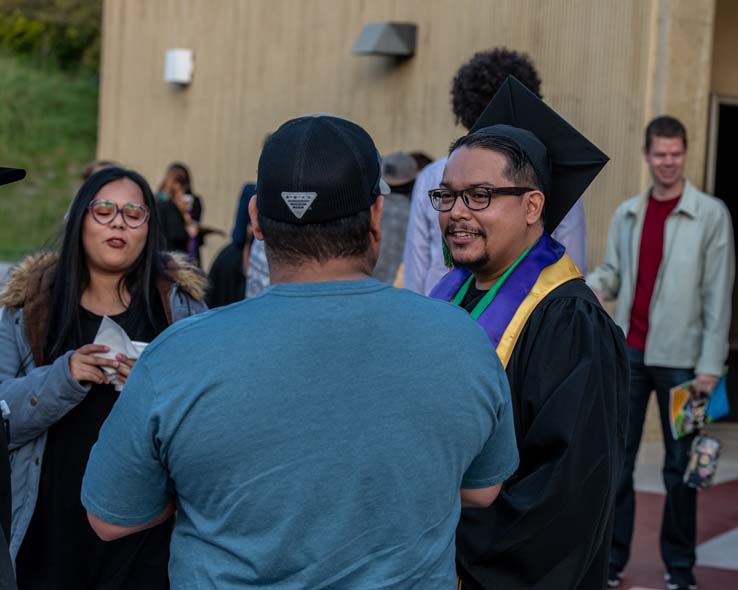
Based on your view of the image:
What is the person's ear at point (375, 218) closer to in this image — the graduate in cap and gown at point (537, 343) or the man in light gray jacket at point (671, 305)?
the graduate in cap and gown at point (537, 343)

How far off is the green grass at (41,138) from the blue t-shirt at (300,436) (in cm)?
2676

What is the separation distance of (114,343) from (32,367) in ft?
1.04

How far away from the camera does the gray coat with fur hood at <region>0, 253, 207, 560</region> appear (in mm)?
3609

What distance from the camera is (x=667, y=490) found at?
5.96 metres

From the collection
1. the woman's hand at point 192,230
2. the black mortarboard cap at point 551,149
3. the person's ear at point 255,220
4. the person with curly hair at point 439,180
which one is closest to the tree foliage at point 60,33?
the woman's hand at point 192,230

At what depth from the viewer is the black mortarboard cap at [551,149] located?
3.31 meters

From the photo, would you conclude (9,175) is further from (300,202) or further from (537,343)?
(537,343)

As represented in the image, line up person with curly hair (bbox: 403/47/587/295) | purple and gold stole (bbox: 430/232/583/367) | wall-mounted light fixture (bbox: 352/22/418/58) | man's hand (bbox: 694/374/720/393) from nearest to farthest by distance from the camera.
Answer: purple and gold stole (bbox: 430/232/583/367) → person with curly hair (bbox: 403/47/587/295) → man's hand (bbox: 694/374/720/393) → wall-mounted light fixture (bbox: 352/22/418/58)

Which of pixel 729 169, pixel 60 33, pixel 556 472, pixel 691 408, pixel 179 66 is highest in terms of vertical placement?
pixel 60 33

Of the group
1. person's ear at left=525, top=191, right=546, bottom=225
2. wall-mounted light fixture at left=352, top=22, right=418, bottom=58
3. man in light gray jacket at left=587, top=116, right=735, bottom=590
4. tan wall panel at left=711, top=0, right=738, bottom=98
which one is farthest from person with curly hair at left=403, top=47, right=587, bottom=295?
wall-mounted light fixture at left=352, top=22, right=418, bottom=58

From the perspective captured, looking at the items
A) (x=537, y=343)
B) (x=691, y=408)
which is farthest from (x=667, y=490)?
(x=537, y=343)

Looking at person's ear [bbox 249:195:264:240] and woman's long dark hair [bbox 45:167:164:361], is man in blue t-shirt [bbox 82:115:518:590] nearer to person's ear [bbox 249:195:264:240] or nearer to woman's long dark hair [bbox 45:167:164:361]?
person's ear [bbox 249:195:264:240]

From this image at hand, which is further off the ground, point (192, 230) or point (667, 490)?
point (192, 230)

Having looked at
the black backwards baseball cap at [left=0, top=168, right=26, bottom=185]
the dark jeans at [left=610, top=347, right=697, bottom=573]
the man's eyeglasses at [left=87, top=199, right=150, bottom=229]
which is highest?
the black backwards baseball cap at [left=0, top=168, right=26, bottom=185]
